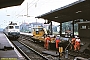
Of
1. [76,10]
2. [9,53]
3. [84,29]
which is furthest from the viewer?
[84,29]

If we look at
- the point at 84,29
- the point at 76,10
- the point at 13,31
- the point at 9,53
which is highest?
the point at 76,10

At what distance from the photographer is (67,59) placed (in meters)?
13.8

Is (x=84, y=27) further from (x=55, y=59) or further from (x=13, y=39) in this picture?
(x=13, y=39)

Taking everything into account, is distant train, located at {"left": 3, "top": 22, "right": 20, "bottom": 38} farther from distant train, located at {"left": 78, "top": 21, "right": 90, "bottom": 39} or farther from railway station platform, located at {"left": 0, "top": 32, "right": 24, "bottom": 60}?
railway station platform, located at {"left": 0, "top": 32, "right": 24, "bottom": 60}

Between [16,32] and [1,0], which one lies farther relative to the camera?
[16,32]

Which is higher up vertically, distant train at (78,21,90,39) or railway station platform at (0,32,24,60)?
distant train at (78,21,90,39)

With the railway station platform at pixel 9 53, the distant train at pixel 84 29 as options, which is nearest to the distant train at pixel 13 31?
the distant train at pixel 84 29

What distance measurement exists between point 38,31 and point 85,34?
368 inches

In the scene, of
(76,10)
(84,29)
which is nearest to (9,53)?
(76,10)

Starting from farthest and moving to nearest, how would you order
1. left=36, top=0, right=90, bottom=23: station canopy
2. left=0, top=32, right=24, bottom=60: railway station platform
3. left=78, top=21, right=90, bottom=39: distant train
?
1. left=78, top=21, right=90, bottom=39: distant train
2. left=36, top=0, right=90, bottom=23: station canopy
3. left=0, top=32, right=24, bottom=60: railway station platform

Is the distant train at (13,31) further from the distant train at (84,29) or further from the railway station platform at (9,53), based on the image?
the railway station platform at (9,53)

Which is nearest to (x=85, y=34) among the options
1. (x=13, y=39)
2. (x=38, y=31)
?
(x=38, y=31)

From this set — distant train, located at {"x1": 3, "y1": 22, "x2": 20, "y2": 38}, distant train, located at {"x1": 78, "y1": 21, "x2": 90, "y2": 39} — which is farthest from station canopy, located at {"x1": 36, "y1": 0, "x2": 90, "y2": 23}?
distant train, located at {"x1": 3, "y1": 22, "x2": 20, "y2": 38}

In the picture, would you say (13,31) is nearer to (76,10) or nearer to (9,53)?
(76,10)
